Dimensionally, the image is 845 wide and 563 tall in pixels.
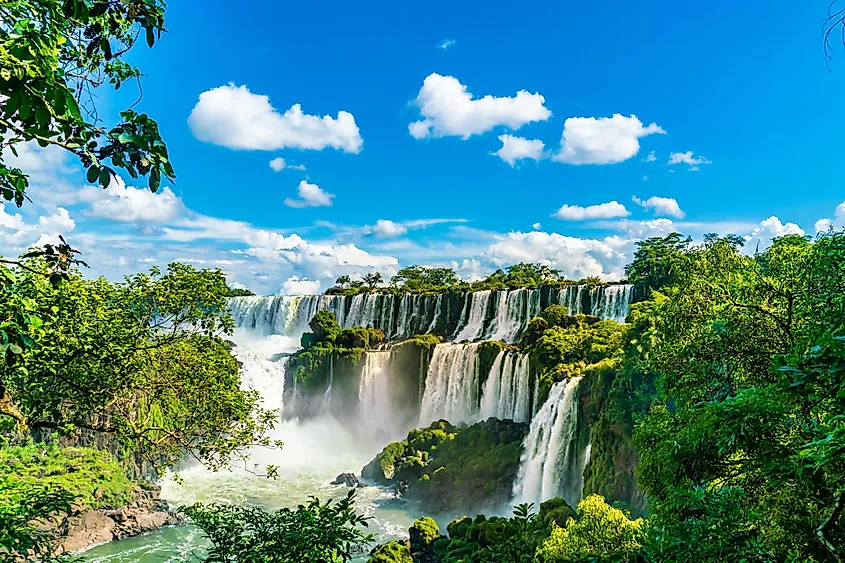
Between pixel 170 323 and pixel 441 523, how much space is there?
13.5m

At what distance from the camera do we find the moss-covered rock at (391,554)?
1284cm

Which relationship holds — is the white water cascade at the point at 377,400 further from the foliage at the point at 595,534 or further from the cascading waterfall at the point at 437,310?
the foliage at the point at 595,534

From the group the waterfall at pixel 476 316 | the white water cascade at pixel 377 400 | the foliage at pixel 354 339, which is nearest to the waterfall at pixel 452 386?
the white water cascade at pixel 377 400

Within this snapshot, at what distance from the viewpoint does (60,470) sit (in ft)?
26.3

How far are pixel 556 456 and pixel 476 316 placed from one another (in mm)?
17222

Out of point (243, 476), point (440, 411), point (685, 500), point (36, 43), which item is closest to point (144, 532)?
point (243, 476)

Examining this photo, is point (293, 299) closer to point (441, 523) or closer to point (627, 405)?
point (441, 523)

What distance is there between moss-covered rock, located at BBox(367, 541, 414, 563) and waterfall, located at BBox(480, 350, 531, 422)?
9.37 m

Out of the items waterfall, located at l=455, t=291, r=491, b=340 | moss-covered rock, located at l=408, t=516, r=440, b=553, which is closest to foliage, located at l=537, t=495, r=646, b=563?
moss-covered rock, located at l=408, t=516, r=440, b=553

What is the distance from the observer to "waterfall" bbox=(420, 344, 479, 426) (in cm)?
2441

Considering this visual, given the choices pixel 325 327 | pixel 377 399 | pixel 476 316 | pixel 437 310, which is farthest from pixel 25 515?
pixel 437 310

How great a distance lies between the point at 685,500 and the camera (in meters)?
4.93

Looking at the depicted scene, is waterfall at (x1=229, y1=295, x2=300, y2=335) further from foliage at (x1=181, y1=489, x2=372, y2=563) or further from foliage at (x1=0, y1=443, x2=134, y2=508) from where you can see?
foliage at (x1=181, y1=489, x2=372, y2=563)

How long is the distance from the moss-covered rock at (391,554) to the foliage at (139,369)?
21.5ft
